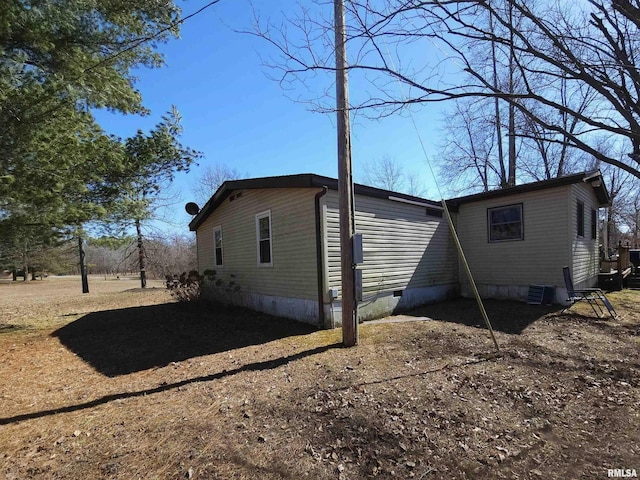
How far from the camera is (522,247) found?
941 cm

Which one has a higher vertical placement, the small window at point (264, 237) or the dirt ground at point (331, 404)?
the small window at point (264, 237)

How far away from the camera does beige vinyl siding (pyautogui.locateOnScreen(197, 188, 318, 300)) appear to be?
741cm

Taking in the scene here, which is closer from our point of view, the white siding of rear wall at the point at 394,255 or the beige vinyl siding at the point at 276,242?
the white siding of rear wall at the point at 394,255

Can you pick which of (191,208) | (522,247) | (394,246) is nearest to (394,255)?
(394,246)

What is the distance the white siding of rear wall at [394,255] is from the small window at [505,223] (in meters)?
1.23

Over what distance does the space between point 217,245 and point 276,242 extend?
13.3 ft

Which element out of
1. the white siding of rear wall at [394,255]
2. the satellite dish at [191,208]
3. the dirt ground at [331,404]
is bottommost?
the dirt ground at [331,404]

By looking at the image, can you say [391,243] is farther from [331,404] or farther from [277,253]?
[331,404]

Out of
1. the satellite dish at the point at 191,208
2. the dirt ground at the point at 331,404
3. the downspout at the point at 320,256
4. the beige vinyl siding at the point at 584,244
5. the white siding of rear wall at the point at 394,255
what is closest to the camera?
the dirt ground at the point at 331,404

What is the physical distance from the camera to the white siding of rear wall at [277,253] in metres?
7.41

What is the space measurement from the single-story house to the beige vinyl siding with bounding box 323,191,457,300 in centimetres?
2

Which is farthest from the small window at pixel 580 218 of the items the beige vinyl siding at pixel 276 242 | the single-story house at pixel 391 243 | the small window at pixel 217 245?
the small window at pixel 217 245

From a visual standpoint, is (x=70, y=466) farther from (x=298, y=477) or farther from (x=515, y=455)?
(x=515, y=455)

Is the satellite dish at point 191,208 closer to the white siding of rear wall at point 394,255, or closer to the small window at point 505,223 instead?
the white siding of rear wall at point 394,255
